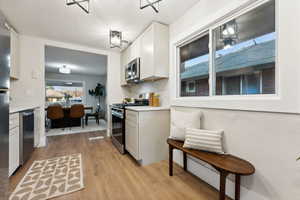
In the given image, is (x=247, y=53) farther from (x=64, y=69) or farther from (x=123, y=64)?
(x=64, y=69)

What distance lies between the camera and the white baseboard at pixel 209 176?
126cm

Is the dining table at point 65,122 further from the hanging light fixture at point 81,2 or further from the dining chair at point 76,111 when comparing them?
the hanging light fixture at point 81,2

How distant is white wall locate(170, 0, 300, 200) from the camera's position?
992 mm

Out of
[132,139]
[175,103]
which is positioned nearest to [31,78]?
[132,139]

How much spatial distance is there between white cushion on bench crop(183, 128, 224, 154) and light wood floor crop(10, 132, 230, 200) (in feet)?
1.72

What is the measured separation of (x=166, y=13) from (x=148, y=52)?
0.70 meters

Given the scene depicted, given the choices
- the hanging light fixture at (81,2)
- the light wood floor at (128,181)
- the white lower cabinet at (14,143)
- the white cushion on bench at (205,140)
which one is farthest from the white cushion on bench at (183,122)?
the white lower cabinet at (14,143)

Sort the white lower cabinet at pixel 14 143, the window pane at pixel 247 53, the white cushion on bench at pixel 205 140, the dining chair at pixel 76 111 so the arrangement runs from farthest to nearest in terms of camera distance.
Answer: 1. the dining chair at pixel 76 111
2. the white lower cabinet at pixel 14 143
3. the white cushion on bench at pixel 205 140
4. the window pane at pixel 247 53

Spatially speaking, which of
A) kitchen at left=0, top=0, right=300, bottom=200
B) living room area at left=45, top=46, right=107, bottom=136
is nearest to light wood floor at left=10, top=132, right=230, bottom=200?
kitchen at left=0, top=0, right=300, bottom=200

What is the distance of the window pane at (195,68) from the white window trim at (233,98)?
9 cm

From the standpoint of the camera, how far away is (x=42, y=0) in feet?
6.09

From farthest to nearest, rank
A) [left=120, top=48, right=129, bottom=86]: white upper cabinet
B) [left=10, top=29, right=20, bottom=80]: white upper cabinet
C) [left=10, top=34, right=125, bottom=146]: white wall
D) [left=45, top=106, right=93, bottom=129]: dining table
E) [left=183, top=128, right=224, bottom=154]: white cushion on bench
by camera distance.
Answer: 1. [left=45, top=106, right=93, bottom=129]: dining table
2. [left=120, top=48, right=129, bottom=86]: white upper cabinet
3. [left=10, top=34, right=125, bottom=146]: white wall
4. [left=10, top=29, right=20, bottom=80]: white upper cabinet
5. [left=183, top=128, right=224, bottom=154]: white cushion on bench

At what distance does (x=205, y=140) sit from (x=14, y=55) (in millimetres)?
3769

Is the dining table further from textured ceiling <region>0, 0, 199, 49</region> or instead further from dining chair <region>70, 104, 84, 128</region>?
textured ceiling <region>0, 0, 199, 49</region>
